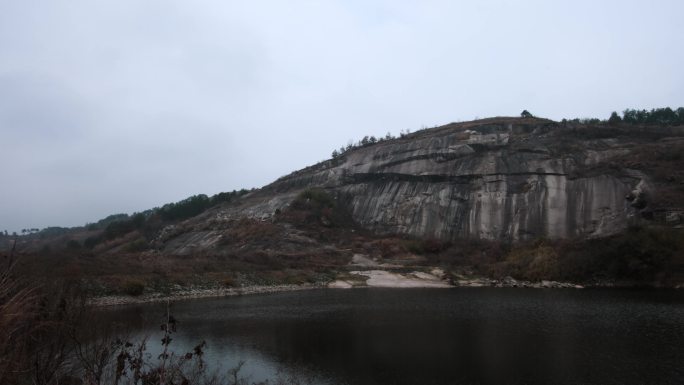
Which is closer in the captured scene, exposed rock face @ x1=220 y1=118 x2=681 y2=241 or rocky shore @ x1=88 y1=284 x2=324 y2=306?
rocky shore @ x1=88 y1=284 x2=324 y2=306

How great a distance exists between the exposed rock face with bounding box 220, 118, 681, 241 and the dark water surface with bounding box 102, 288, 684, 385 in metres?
28.8

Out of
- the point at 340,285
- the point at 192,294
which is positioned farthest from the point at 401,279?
the point at 192,294

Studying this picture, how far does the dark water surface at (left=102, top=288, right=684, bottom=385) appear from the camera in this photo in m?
20.2

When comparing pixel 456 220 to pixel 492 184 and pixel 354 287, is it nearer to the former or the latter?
pixel 492 184

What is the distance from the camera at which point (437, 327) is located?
2991 cm

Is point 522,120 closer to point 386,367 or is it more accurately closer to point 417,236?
point 417,236

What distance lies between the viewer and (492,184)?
83938 mm

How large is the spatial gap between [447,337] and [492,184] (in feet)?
201

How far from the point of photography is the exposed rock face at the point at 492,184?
234 ft

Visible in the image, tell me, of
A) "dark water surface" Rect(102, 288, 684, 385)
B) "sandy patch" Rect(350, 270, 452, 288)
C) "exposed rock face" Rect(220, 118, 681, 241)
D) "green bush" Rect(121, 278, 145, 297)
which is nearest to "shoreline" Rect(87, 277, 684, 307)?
"sandy patch" Rect(350, 270, 452, 288)

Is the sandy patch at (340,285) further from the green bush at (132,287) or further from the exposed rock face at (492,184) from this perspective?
the exposed rock face at (492,184)

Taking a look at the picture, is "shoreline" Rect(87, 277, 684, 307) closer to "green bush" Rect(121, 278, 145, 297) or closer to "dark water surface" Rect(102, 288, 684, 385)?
"green bush" Rect(121, 278, 145, 297)

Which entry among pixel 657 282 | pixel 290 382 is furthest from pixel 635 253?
pixel 290 382

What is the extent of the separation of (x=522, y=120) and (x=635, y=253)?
52.4 meters
